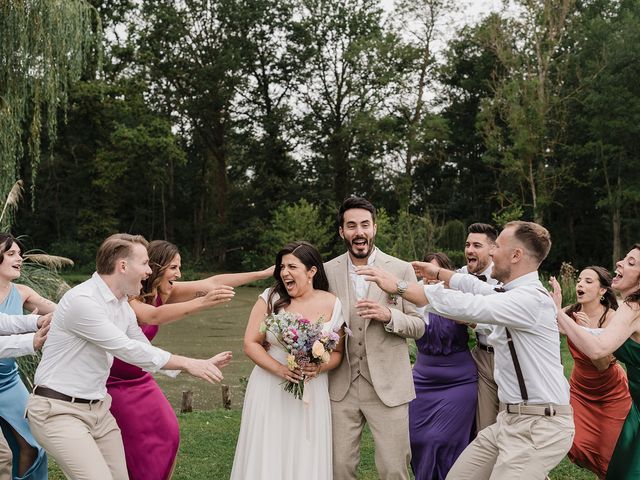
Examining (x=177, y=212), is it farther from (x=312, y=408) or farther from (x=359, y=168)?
(x=312, y=408)

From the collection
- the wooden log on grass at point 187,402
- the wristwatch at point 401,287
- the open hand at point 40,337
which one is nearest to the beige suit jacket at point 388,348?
the wristwatch at point 401,287

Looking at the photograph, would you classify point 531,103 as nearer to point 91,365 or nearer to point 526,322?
point 526,322

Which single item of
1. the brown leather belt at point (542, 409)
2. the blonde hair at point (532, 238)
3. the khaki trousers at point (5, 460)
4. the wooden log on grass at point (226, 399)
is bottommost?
the wooden log on grass at point (226, 399)

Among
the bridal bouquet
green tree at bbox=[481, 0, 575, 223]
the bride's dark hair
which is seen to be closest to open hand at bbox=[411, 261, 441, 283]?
the bride's dark hair

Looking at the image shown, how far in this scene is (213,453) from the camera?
8023 millimetres

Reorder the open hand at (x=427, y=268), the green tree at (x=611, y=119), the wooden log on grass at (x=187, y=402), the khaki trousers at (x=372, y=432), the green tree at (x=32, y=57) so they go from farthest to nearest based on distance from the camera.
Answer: the green tree at (x=611, y=119), the green tree at (x=32, y=57), the wooden log on grass at (x=187, y=402), the open hand at (x=427, y=268), the khaki trousers at (x=372, y=432)

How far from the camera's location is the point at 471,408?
6184 mm

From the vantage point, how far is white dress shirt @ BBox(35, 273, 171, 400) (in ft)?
14.4

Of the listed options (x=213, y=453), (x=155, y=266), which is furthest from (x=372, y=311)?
(x=213, y=453)

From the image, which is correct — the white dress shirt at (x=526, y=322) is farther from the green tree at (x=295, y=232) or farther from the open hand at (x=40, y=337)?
the green tree at (x=295, y=232)

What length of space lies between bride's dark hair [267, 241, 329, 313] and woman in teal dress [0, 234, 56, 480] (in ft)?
6.47

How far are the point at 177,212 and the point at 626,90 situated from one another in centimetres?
2686

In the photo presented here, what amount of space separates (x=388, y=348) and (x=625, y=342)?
1.71 meters

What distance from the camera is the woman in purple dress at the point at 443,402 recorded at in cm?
617
